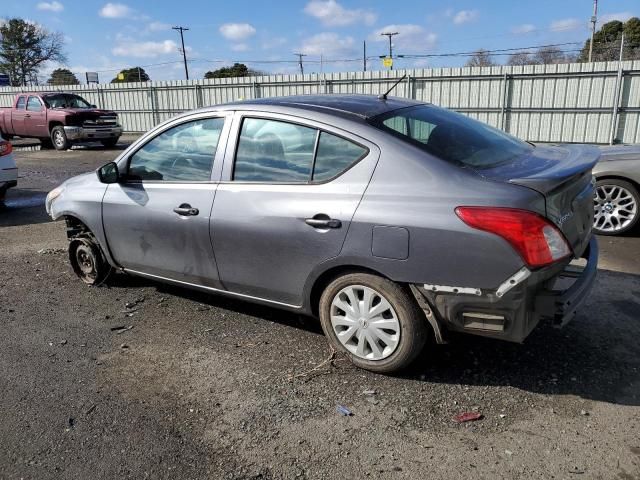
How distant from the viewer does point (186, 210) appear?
3953 millimetres

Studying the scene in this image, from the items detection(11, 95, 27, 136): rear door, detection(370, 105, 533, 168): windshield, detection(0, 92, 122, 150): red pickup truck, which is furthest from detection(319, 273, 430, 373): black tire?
detection(11, 95, 27, 136): rear door

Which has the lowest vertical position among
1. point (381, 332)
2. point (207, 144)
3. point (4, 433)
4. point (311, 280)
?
point (4, 433)

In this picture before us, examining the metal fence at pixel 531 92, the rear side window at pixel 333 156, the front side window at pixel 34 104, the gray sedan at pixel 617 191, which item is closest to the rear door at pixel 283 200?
the rear side window at pixel 333 156

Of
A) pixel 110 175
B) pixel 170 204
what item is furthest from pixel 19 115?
pixel 170 204

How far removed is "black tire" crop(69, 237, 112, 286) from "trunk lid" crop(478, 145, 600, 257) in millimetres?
3639

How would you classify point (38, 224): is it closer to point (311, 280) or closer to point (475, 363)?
point (311, 280)

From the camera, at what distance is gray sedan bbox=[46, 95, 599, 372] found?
2.89m

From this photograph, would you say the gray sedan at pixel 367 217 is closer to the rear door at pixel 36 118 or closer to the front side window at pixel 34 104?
the rear door at pixel 36 118

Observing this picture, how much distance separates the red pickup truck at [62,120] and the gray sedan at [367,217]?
1637 cm

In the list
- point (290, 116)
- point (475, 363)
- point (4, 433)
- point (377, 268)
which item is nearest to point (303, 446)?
point (377, 268)

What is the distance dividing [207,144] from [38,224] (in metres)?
5.52

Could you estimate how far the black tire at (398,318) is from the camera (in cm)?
316

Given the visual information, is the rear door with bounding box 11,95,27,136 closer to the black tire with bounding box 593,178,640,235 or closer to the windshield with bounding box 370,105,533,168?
the black tire with bounding box 593,178,640,235

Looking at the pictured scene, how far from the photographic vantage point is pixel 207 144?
157 inches
